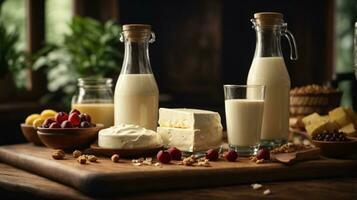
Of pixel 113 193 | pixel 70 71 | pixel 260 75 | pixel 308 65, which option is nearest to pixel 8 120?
pixel 70 71

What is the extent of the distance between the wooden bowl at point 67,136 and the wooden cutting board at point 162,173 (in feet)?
0.26

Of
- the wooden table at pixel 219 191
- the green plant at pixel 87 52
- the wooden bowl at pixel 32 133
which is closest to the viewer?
the wooden table at pixel 219 191

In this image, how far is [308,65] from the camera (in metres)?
5.80

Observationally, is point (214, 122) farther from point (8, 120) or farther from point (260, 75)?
point (8, 120)

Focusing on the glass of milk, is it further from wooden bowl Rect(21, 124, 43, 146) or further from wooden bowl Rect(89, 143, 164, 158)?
wooden bowl Rect(21, 124, 43, 146)

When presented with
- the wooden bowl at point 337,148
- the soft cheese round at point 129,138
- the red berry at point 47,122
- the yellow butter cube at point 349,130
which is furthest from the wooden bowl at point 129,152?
the yellow butter cube at point 349,130

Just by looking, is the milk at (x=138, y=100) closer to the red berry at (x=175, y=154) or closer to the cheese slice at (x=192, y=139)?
the cheese slice at (x=192, y=139)

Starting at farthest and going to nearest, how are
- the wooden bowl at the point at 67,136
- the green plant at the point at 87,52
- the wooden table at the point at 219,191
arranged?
1. the green plant at the point at 87,52
2. the wooden bowl at the point at 67,136
3. the wooden table at the point at 219,191

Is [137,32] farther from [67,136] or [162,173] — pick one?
[162,173]

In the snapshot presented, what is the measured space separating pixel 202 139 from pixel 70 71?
283 centimetres

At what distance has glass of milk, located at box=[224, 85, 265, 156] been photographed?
1.83 metres

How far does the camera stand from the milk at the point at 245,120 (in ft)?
6.01

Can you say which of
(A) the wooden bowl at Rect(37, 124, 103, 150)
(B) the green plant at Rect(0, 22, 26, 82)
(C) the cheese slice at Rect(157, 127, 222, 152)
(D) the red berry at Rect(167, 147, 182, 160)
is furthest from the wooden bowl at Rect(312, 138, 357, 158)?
(B) the green plant at Rect(0, 22, 26, 82)

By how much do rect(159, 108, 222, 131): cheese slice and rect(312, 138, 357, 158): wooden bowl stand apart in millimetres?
309
